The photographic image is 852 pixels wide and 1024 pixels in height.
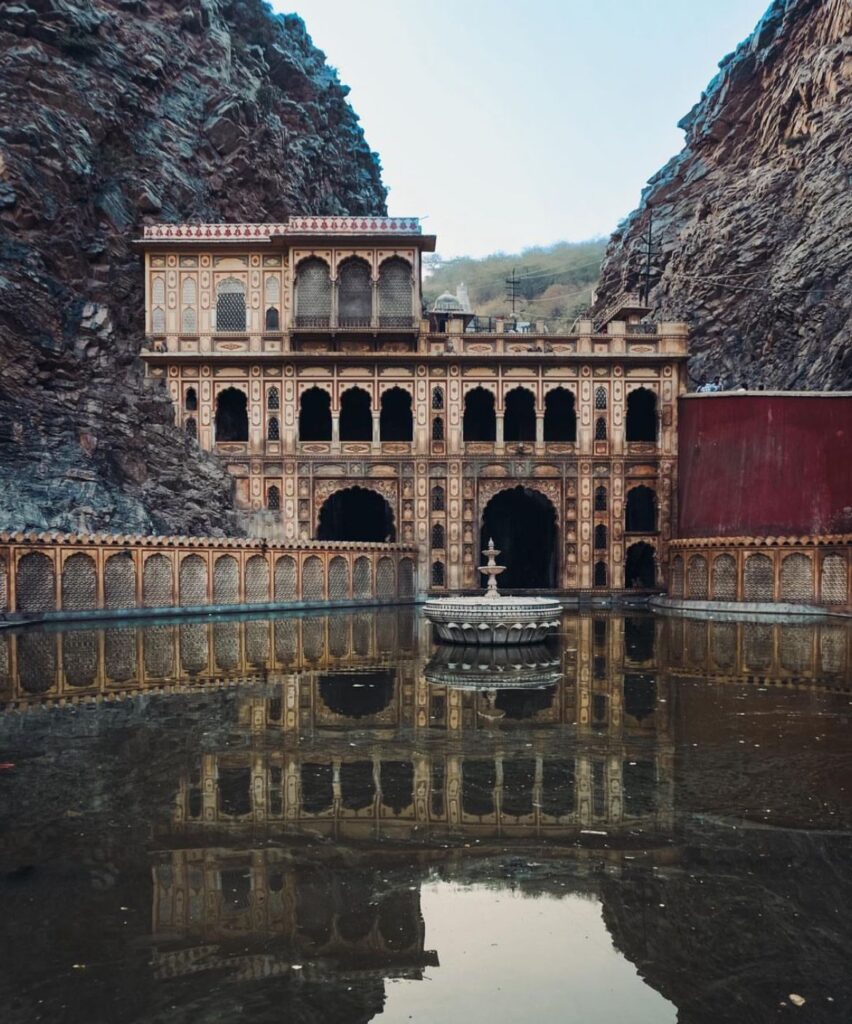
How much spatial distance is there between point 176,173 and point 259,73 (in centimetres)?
1789

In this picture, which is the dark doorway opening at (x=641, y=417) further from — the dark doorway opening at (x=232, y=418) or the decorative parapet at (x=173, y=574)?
the dark doorway opening at (x=232, y=418)

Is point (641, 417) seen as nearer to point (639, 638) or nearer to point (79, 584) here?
point (639, 638)

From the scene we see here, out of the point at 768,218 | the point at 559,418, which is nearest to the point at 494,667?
the point at 559,418

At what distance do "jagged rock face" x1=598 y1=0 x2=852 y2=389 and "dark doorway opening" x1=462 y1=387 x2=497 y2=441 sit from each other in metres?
15.3

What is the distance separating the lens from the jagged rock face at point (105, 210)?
32656 millimetres

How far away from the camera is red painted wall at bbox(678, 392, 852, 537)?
109ft

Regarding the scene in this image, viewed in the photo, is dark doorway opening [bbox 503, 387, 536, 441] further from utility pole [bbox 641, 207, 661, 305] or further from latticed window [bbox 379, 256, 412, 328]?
utility pole [bbox 641, 207, 661, 305]

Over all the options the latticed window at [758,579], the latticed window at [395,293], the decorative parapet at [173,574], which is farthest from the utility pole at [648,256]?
the decorative parapet at [173,574]

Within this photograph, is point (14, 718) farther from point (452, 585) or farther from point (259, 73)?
point (259, 73)

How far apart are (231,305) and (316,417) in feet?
21.3

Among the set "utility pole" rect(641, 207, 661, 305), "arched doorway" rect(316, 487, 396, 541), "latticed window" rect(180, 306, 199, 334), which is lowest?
"arched doorway" rect(316, 487, 396, 541)

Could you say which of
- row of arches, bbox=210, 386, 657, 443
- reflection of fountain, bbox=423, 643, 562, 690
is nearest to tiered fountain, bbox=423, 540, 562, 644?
reflection of fountain, bbox=423, 643, 562, 690

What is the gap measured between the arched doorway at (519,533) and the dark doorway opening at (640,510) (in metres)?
4.67

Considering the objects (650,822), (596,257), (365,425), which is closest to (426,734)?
(650,822)
